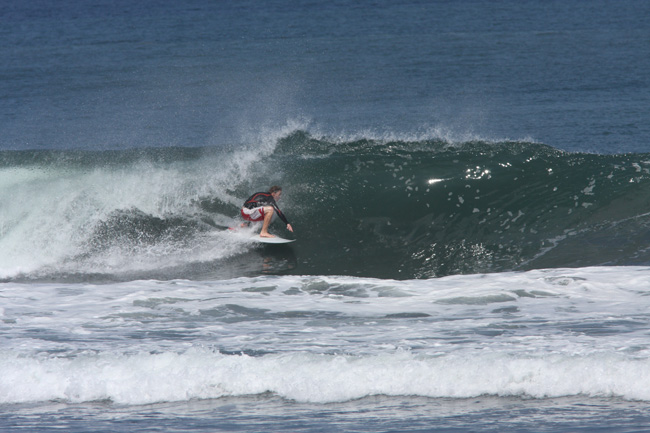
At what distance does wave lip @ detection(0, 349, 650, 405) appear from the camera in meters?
6.21

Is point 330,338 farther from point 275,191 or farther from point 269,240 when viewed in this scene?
point 275,191

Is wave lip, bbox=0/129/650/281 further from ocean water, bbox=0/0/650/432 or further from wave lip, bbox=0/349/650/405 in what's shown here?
wave lip, bbox=0/349/650/405

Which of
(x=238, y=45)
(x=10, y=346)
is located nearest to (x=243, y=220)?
(x=10, y=346)

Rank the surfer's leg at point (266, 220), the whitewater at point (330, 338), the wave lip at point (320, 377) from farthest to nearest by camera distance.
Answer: the surfer's leg at point (266, 220) < the whitewater at point (330, 338) < the wave lip at point (320, 377)

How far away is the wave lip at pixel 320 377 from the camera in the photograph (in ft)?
20.4

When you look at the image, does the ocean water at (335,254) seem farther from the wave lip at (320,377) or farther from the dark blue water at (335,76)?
the dark blue water at (335,76)

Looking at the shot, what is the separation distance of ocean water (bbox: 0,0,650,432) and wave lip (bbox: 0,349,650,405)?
0.02m

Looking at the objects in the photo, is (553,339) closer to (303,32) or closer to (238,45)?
(238,45)

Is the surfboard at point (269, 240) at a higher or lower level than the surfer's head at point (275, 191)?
lower

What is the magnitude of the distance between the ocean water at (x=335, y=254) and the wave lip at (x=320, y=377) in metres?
0.02

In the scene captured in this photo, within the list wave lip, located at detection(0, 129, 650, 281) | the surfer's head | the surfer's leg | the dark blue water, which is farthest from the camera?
the dark blue water

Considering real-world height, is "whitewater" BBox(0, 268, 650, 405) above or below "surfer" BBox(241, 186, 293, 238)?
below

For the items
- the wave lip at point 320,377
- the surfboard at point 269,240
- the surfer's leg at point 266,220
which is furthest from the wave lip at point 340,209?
the wave lip at point 320,377

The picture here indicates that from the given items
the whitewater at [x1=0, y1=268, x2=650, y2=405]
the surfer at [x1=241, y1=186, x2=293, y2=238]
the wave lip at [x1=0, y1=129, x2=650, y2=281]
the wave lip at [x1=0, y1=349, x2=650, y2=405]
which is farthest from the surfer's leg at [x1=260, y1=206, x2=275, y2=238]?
the wave lip at [x1=0, y1=349, x2=650, y2=405]
